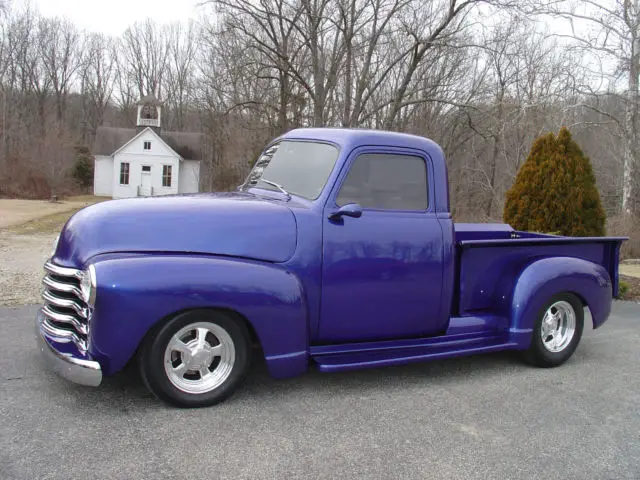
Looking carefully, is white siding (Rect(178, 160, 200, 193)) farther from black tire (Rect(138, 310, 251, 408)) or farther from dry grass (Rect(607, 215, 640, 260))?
black tire (Rect(138, 310, 251, 408))

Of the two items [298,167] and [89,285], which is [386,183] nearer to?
[298,167]

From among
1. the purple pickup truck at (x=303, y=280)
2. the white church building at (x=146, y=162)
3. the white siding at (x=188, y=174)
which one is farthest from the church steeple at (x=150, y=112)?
the purple pickup truck at (x=303, y=280)

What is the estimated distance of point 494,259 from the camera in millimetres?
5000

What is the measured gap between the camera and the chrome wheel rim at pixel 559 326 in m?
5.23

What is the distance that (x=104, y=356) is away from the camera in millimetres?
3475

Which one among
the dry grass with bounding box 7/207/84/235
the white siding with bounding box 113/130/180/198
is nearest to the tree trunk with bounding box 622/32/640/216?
the dry grass with bounding box 7/207/84/235

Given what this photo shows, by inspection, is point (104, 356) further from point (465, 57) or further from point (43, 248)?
point (465, 57)

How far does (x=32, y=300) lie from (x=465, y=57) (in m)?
23.8

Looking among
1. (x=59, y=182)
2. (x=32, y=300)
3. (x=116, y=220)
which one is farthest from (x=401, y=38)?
(x=59, y=182)

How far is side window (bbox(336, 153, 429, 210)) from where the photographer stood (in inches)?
174

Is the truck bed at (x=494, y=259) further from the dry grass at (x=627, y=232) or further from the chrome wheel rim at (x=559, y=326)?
the dry grass at (x=627, y=232)

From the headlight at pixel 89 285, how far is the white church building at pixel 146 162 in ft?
134

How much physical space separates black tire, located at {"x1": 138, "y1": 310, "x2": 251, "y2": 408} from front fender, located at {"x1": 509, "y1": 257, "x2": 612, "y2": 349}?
247 cm

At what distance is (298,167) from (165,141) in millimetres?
43548
